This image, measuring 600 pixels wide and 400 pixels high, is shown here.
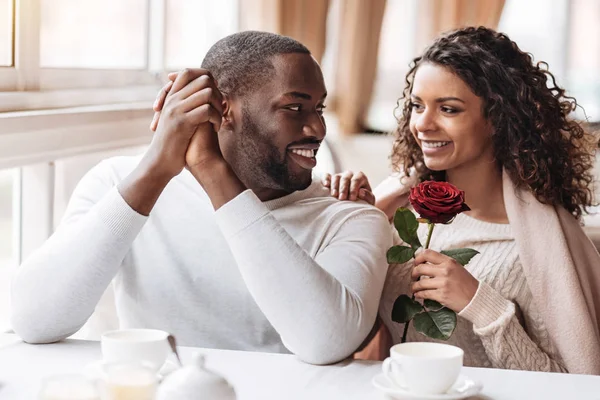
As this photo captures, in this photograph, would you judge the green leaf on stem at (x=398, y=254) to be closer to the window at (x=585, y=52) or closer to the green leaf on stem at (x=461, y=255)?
the green leaf on stem at (x=461, y=255)

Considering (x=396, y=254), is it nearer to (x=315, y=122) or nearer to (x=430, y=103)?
(x=315, y=122)

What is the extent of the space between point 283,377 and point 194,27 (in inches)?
93.6

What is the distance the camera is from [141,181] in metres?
1.53

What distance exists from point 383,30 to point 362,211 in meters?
3.19

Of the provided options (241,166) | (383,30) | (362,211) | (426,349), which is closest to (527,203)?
(362,211)

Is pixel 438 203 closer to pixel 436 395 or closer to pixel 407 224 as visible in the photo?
pixel 407 224

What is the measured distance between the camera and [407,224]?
1562 millimetres

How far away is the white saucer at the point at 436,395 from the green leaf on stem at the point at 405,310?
0.83ft

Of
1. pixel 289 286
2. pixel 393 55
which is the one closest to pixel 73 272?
pixel 289 286

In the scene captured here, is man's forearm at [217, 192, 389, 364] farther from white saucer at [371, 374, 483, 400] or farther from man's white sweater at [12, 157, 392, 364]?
white saucer at [371, 374, 483, 400]

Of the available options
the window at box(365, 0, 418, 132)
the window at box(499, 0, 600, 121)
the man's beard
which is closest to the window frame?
the man's beard

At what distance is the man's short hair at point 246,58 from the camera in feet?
5.70

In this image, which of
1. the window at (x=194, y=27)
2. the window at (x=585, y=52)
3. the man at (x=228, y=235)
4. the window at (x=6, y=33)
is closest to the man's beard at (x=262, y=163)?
the man at (x=228, y=235)

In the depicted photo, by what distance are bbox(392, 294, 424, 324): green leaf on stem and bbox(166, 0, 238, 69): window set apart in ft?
6.50
